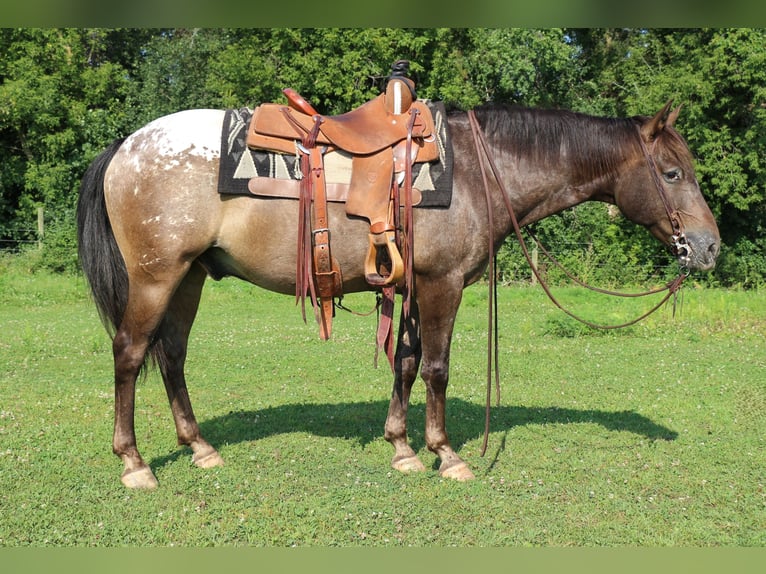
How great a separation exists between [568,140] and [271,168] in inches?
81.7

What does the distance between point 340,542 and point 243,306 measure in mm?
10224

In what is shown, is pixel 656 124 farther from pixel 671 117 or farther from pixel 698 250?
pixel 698 250

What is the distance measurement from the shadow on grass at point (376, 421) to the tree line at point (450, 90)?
36.3ft

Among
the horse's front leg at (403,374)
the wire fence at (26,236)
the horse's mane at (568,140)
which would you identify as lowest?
the wire fence at (26,236)

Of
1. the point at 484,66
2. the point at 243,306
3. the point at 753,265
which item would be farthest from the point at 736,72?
the point at 243,306

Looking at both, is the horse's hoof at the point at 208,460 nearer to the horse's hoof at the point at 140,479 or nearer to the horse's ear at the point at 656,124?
the horse's hoof at the point at 140,479

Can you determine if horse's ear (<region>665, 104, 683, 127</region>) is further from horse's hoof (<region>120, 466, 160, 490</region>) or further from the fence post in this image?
the fence post

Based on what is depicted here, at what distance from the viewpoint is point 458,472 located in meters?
5.00

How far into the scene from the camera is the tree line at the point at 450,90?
18.5 metres

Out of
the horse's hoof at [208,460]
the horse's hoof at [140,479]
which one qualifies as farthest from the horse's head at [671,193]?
the horse's hoof at [140,479]

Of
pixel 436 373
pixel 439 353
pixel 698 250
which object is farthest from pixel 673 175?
pixel 436 373

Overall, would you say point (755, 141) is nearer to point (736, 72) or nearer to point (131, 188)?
point (736, 72)

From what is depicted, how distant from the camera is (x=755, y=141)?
18.6 metres

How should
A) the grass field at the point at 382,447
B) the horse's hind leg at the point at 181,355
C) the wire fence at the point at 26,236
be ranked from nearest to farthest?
1. the grass field at the point at 382,447
2. the horse's hind leg at the point at 181,355
3. the wire fence at the point at 26,236
